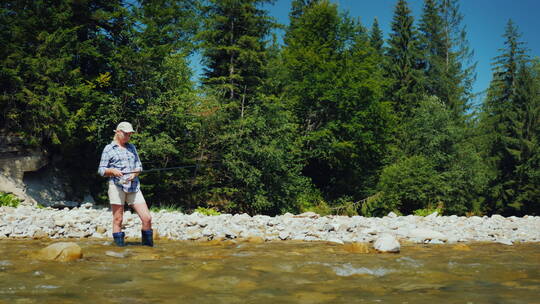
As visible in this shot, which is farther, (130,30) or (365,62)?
(365,62)

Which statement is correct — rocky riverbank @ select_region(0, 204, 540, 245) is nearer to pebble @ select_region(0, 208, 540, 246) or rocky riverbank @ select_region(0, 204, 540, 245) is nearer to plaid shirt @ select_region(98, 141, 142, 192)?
pebble @ select_region(0, 208, 540, 246)

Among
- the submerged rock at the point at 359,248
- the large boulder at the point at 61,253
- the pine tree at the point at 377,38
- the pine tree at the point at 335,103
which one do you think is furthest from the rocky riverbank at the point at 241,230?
the pine tree at the point at 377,38

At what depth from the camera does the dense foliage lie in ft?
46.7

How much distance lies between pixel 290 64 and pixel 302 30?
8.76 feet

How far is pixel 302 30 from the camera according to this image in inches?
933

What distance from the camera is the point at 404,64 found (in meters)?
31.3

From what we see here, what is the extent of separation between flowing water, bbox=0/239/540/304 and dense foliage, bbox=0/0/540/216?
9384mm

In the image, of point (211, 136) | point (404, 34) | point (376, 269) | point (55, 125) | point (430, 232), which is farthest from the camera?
point (404, 34)

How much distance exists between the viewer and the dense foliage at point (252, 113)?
1423 cm

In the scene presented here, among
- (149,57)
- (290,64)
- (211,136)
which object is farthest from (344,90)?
(149,57)

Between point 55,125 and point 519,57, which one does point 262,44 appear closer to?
→ point 55,125

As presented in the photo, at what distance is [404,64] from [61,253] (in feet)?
99.3

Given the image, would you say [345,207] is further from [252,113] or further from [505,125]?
[505,125]

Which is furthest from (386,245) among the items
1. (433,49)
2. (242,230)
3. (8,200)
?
(433,49)
